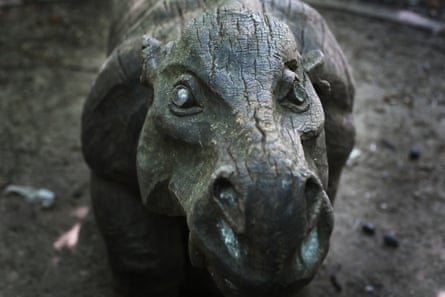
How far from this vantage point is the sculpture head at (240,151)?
5.32 feet

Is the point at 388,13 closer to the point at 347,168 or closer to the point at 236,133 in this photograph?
the point at 347,168

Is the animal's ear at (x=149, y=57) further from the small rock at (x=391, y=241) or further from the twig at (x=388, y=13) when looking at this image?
the twig at (x=388, y=13)

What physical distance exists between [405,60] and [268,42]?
3105mm

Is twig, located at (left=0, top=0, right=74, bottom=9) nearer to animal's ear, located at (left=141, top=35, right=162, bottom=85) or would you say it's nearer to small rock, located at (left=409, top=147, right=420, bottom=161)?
small rock, located at (left=409, top=147, right=420, bottom=161)

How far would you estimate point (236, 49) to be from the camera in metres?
1.91

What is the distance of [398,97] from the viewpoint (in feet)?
14.6

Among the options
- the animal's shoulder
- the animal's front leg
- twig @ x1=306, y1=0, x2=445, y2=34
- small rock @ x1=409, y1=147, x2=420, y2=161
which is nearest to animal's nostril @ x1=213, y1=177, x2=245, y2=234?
the animal's shoulder

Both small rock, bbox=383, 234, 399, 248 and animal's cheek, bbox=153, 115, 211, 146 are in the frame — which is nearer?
animal's cheek, bbox=153, 115, 211, 146

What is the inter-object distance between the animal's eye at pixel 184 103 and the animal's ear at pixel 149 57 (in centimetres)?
23

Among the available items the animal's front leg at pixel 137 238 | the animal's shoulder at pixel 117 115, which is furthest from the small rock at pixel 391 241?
the animal's shoulder at pixel 117 115

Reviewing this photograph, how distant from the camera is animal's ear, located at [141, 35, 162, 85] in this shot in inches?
83.8

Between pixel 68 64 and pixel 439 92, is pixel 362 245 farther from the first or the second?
pixel 68 64

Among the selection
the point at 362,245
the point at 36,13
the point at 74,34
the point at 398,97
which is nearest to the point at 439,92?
the point at 398,97

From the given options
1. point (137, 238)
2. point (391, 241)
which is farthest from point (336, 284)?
point (137, 238)
